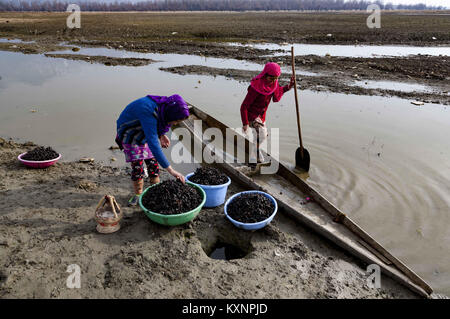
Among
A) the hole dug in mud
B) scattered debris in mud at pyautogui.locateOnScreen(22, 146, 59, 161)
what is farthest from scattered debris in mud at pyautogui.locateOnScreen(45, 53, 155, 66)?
the hole dug in mud

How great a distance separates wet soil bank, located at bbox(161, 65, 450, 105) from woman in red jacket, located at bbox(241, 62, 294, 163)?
5420 mm

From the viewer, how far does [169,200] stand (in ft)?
10.3

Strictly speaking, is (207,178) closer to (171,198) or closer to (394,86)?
(171,198)

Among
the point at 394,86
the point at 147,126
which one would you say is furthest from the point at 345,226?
the point at 394,86

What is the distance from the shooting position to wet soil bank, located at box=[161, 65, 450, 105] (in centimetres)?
855

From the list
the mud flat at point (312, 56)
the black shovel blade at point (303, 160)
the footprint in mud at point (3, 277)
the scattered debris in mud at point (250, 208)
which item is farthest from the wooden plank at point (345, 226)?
the mud flat at point (312, 56)

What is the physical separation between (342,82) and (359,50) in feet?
27.9

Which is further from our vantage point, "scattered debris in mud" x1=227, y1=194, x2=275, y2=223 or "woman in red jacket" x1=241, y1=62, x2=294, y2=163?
"woman in red jacket" x1=241, y1=62, x2=294, y2=163

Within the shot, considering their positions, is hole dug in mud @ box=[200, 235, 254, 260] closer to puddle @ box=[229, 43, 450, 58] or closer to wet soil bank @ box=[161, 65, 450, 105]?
wet soil bank @ box=[161, 65, 450, 105]

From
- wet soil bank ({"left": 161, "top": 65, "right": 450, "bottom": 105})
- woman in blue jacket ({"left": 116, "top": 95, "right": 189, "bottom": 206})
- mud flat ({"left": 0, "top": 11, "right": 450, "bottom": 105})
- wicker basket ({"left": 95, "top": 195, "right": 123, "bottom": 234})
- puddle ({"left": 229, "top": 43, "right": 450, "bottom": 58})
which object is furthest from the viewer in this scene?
puddle ({"left": 229, "top": 43, "right": 450, "bottom": 58})

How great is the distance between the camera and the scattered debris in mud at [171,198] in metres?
3.11

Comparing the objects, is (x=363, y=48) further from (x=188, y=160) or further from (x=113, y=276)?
(x=113, y=276)
